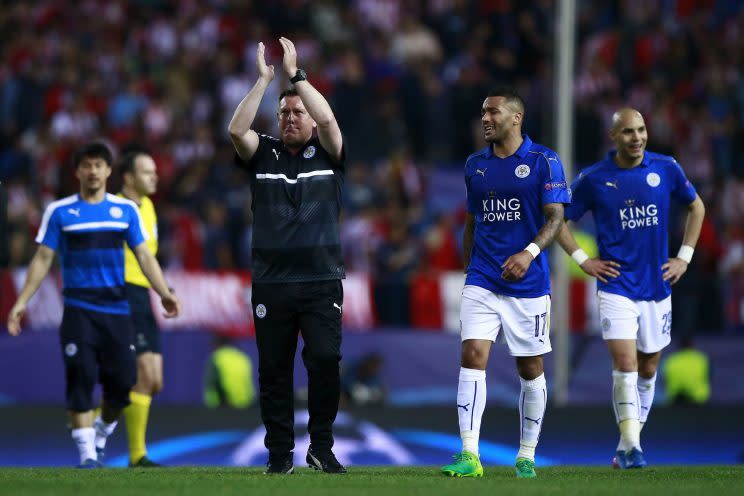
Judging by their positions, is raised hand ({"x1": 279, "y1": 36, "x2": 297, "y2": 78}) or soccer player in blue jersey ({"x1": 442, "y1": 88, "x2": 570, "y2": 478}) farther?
soccer player in blue jersey ({"x1": 442, "y1": 88, "x2": 570, "y2": 478})

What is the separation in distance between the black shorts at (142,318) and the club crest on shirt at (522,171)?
361 centimetres

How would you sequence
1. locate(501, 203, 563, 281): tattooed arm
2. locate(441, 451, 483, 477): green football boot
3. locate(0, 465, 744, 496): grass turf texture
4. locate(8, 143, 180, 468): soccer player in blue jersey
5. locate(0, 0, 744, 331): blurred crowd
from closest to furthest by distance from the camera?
locate(0, 465, 744, 496): grass turf texture < locate(501, 203, 563, 281): tattooed arm < locate(441, 451, 483, 477): green football boot < locate(8, 143, 180, 468): soccer player in blue jersey < locate(0, 0, 744, 331): blurred crowd

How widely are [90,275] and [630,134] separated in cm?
410

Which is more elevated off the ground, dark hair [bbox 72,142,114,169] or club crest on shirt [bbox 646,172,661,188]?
dark hair [bbox 72,142,114,169]

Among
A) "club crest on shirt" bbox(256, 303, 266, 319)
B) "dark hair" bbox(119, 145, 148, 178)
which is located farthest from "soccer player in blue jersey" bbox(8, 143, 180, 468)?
"club crest on shirt" bbox(256, 303, 266, 319)

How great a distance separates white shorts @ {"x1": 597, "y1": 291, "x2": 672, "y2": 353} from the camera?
10.2 metres

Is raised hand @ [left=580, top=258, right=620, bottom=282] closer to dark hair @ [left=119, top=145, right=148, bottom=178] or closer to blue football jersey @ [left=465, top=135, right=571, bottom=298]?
blue football jersey @ [left=465, top=135, right=571, bottom=298]

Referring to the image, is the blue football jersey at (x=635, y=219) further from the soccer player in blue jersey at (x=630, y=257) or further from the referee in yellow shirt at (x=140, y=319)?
the referee in yellow shirt at (x=140, y=319)

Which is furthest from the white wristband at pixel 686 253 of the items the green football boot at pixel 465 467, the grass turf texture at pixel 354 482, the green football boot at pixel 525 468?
the green football boot at pixel 465 467

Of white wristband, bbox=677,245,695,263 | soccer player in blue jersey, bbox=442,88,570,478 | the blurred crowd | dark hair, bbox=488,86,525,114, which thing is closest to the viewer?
soccer player in blue jersey, bbox=442,88,570,478

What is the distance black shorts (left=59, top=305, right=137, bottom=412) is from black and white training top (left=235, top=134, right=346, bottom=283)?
1852 mm

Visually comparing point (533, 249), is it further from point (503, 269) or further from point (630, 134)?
point (630, 134)

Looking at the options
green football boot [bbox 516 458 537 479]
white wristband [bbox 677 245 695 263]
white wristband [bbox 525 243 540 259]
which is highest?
white wristband [bbox 525 243 540 259]

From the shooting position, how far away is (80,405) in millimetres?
10367
